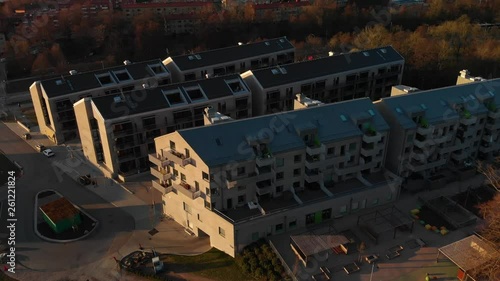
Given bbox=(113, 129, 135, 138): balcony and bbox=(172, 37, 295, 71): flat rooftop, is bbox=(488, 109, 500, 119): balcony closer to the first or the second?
bbox=(172, 37, 295, 71): flat rooftop

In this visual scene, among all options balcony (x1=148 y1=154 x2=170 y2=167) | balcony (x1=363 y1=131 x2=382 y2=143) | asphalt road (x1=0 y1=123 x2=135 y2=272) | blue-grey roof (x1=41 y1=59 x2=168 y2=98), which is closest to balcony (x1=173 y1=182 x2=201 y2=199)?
balcony (x1=148 y1=154 x2=170 y2=167)

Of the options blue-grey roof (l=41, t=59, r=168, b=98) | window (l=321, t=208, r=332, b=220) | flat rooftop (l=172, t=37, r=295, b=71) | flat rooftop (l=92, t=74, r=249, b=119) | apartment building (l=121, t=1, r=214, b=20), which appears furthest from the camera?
apartment building (l=121, t=1, r=214, b=20)

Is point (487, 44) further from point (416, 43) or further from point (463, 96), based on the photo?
point (463, 96)

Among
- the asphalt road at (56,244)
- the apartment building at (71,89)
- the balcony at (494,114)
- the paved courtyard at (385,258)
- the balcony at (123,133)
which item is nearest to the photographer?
the paved courtyard at (385,258)

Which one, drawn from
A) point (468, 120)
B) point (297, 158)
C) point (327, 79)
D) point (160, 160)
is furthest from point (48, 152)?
point (468, 120)

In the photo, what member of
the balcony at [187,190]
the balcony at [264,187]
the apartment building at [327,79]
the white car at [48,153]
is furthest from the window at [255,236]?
the white car at [48,153]

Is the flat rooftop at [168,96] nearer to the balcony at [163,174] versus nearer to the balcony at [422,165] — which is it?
the balcony at [163,174]

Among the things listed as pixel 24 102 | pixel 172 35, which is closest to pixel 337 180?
pixel 24 102
